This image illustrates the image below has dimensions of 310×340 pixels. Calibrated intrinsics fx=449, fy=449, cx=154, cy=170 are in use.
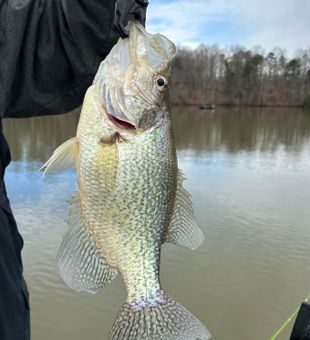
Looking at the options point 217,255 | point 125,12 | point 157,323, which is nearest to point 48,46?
point 125,12

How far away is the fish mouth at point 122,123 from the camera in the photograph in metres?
1.45

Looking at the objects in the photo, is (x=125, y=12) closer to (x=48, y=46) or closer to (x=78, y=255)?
(x=48, y=46)

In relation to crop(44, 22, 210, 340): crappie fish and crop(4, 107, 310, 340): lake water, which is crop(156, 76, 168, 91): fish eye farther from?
crop(4, 107, 310, 340): lake water

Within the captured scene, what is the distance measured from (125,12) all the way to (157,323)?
1045 millimetres

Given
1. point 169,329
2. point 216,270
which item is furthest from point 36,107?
point 216,270

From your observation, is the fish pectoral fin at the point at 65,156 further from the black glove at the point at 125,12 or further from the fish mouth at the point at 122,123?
the black glove at the point at 125,12

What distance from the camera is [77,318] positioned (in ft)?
20.4

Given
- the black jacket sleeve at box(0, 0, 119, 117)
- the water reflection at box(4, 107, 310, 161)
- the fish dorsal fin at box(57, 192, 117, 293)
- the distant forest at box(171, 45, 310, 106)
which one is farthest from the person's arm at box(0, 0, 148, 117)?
the distant forest at box(171, 45, 310, 106)

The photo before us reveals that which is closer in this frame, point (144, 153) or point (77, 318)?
Answer: point (144, 153)

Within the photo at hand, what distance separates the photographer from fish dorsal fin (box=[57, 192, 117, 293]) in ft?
4.95

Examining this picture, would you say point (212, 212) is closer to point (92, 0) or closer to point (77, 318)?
point (77, 318)

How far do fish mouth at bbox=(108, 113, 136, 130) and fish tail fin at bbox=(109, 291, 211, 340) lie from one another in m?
0.61

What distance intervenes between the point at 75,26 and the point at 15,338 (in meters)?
1.04

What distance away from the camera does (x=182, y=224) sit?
5.38 feet
